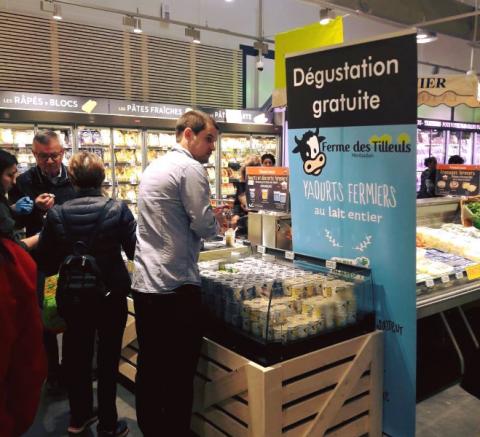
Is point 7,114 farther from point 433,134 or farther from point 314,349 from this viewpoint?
point 433,134

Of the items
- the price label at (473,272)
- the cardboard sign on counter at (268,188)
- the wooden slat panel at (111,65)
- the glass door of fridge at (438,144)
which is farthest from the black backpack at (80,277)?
the glass door of fridge at (438,144)

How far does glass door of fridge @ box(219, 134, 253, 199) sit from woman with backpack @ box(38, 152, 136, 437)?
6352 mm

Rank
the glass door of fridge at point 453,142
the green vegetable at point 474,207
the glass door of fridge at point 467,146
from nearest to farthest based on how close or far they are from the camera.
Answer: the green vegetable at point 474,207 < the glass door of fridge at point 453,142 < the glass door of fridge at point 467,146

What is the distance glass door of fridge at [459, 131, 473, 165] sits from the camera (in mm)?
13922

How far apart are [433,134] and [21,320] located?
12719mm

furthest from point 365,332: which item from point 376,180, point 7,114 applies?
point 7,114

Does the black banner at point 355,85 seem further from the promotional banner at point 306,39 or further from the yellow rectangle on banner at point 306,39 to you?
the yellow rectangle on banner at point 306,39

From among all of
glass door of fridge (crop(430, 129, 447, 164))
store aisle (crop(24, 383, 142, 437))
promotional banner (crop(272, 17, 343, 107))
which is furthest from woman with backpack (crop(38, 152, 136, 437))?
glass door of fridge (crop(430, 129, 447, 164))

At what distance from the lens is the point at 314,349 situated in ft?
8.61

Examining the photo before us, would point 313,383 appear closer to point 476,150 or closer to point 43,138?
point 43,138

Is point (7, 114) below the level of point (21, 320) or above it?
above

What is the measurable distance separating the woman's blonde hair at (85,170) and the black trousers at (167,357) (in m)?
0.71

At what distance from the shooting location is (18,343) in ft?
7.00

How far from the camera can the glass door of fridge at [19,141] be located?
7.07 metres
